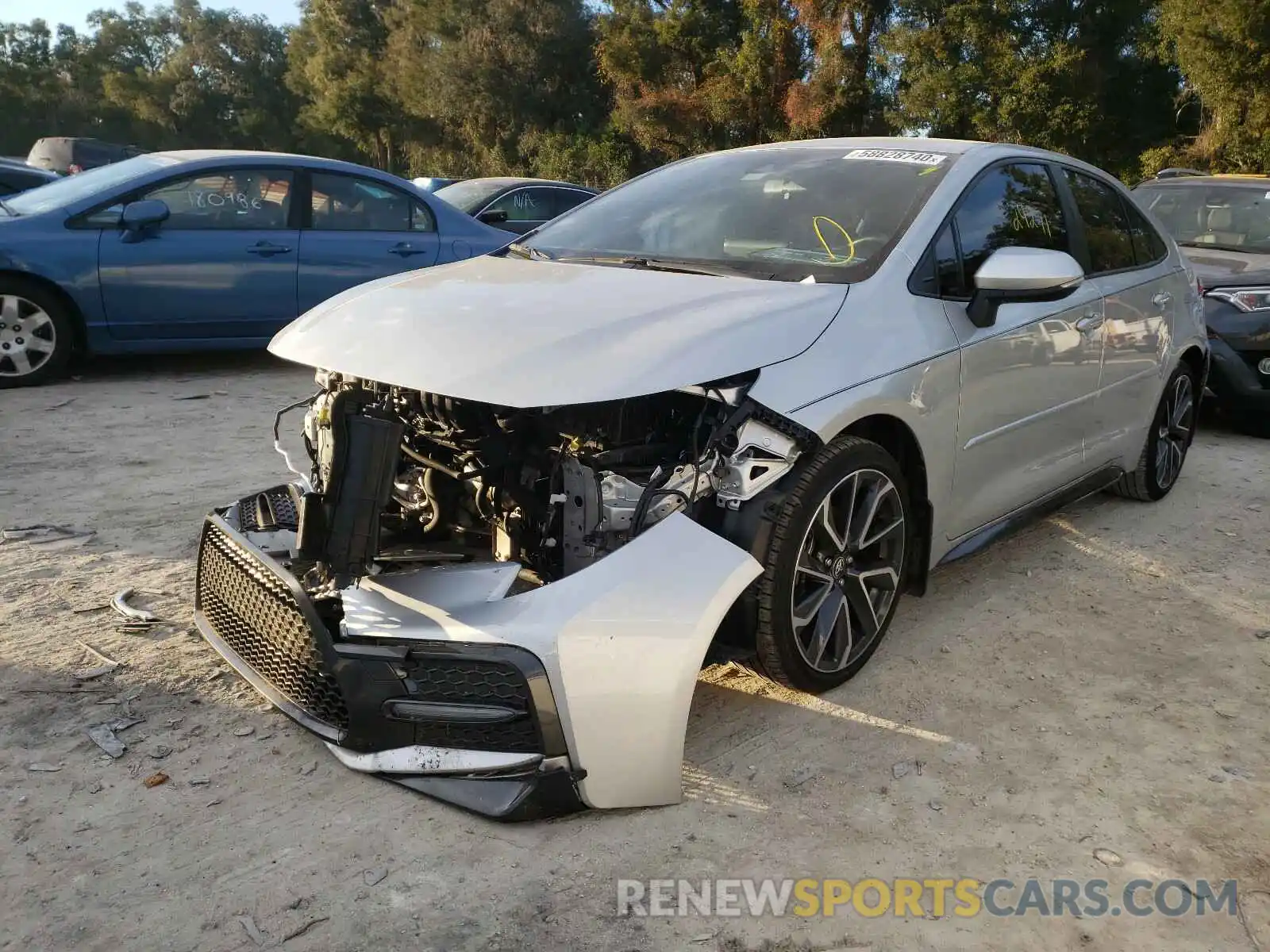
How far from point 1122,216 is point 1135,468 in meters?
1.21

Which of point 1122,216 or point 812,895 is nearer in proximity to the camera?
point 812,895

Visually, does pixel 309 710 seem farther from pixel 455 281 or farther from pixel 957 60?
pixel 957 60

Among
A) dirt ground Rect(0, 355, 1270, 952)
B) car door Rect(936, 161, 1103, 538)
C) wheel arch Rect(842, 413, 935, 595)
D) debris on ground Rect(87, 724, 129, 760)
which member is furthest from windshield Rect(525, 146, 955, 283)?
debris on ground Rect(87, 724, 129, 760)

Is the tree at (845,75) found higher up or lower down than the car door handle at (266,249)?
higher up

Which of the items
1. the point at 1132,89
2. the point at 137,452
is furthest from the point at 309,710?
the point at 1132,89

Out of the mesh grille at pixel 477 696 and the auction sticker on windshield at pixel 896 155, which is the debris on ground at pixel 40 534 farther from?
the auction sticker on windshield at pixel 896 155

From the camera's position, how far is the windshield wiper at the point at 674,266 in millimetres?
3242

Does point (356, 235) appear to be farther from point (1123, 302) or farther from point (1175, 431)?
point (1175, 431)

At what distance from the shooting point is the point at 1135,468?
5027 millimetres

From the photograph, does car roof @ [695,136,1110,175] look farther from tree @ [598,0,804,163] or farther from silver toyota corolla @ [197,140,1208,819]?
tree @ [598,0,804,163]

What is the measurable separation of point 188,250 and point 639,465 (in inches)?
201

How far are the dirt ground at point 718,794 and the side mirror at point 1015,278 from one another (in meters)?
1.15

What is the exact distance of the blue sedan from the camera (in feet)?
21.3

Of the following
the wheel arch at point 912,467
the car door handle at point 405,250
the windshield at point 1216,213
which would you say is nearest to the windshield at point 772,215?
the wheel arch at point 912,467
